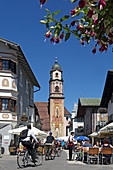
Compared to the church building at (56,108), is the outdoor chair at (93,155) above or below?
below

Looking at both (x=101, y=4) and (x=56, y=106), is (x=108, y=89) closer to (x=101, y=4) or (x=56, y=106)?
(x=101, y=4)

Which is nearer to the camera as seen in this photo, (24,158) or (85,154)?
(24,158)

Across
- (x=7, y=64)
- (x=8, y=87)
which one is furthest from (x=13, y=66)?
(x=8, y=87)

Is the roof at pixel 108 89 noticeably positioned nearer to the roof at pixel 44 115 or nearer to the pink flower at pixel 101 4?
the pink flower at pixel 101 4

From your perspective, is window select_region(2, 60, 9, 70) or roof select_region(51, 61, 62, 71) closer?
window select_region(2, 60, 9, 70)

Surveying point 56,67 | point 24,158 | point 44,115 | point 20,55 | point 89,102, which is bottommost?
point 24,158

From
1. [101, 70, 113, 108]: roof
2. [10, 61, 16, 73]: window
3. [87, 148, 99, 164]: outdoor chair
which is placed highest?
[10, 61, 16, 73]: window

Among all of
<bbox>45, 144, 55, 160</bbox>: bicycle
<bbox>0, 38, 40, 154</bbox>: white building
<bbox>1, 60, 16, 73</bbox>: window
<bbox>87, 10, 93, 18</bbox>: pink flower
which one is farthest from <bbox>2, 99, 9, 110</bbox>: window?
<bbox>87, 10, 93, 18</bbox>: pink flower

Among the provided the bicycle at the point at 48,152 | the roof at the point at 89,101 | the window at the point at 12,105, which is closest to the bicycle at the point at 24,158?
the bicycle at the point at 48,152

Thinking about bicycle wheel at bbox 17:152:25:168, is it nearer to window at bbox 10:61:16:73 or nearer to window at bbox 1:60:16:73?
window at bbox 1:60:16:73

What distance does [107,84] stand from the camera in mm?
36094

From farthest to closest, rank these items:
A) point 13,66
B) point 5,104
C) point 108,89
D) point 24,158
→ point 108,89
point 13,66
point 5,104
point 24,158

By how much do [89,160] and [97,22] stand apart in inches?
586

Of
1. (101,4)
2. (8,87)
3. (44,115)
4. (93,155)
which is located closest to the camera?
(101,4)
